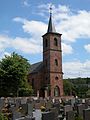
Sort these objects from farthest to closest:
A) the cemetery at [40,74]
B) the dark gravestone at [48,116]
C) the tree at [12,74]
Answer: the cemetery at [40,74] < the tree at [12,74] < the dark gravestone at [48,116]

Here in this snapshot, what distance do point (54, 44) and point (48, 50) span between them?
1984 millimetres

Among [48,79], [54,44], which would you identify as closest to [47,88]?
[48,79]

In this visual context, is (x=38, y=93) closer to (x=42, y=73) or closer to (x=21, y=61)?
(x=42, y=73)

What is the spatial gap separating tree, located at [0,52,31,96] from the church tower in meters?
10.0

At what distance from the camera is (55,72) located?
58.7 m

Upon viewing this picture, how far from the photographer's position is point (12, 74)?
4650cm

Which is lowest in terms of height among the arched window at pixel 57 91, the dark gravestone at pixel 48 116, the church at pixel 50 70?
the dark gravestone at pixel 48 116

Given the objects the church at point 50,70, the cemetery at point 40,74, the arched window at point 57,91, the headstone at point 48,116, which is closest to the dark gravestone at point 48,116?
the headstone at point 48,116

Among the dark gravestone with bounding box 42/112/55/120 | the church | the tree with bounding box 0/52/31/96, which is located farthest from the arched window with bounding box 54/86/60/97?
the dark gravestone with bounding box 42/112/55/120

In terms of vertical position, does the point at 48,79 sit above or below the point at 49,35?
below

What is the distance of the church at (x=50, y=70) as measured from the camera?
58125mm

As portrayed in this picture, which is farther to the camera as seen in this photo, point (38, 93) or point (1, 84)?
point (38, 93)

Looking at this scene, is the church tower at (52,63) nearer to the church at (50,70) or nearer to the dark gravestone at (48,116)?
the church at (50,70)

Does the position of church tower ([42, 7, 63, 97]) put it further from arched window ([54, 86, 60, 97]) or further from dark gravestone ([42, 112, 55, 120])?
dark gravestone ([42, 112, 55, 120])
